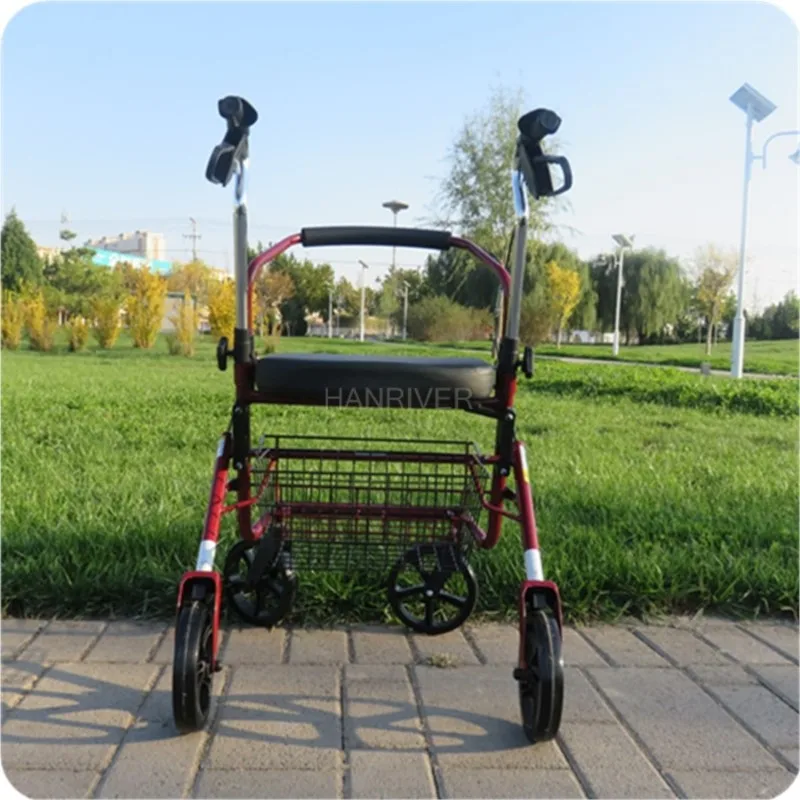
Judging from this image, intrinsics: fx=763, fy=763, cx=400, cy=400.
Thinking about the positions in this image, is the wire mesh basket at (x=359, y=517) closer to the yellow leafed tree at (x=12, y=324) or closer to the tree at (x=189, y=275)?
the yellow leafed tree at (x=12, y=324)

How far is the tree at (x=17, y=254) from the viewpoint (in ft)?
103

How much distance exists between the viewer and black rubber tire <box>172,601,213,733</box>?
1.46 meters

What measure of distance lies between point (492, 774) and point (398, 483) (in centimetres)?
87

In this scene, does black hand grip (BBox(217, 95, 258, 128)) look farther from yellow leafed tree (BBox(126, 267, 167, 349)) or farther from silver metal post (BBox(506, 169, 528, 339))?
yellow leafed tree (BBox(126, 267, 167, 349))

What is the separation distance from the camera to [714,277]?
28234mm

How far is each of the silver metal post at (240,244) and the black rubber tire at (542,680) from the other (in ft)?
2.96

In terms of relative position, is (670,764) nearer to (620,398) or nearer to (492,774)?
(492,774)

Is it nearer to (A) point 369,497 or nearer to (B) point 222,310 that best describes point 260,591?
(A) point 369,497

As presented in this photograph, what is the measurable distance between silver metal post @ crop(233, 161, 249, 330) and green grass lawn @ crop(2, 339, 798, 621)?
86 cm

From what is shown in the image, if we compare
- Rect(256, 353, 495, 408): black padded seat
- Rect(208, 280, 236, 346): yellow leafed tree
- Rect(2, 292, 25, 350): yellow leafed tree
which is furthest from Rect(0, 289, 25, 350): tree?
Rect(256, 353, 495, 408): black padded seat

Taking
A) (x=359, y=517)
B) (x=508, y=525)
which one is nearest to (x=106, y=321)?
(x=508, y=525)

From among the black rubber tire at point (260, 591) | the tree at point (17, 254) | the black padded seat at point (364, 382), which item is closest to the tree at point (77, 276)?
the tree at point (17, 254)

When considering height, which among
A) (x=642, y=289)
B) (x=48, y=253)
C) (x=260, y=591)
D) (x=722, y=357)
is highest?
(x=48, y=253)

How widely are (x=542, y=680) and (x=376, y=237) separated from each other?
3.70ft
